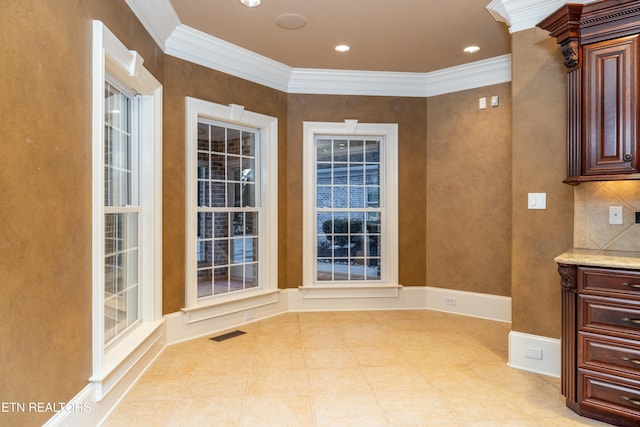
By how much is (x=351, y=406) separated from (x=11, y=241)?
80.5 inches

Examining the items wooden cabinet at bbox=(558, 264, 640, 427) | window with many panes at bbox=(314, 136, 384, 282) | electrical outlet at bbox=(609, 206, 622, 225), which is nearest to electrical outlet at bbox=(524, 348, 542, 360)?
wooden cabinet at bbox=(558, 264, 640, 427)

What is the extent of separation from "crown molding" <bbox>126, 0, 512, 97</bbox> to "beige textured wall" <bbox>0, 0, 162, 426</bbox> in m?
1.32

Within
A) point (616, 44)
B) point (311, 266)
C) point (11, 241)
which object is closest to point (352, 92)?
point (311, 266)

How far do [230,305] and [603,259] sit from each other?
3282 millimetres

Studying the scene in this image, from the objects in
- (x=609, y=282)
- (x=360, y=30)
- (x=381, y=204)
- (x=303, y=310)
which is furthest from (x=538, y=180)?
(x=303, y=310)

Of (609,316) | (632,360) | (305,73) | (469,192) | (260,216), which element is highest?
(305,73)

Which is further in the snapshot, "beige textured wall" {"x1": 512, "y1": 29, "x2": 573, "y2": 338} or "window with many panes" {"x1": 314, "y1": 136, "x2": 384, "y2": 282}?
"window with many panes" {"x1": 314, "y1": 136, "x2": 384, "y2": 282}

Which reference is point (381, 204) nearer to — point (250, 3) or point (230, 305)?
point (230, 305)

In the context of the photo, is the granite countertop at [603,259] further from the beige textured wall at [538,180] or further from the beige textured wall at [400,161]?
the beige textured wall at [400,161]

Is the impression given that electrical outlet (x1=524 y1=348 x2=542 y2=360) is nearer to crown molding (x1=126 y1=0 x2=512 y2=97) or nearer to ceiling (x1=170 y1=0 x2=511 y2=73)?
ceiling (x1=170 y1=0 x2=511 y2=73)

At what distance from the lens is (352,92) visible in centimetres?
483

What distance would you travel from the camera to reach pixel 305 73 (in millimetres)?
4668

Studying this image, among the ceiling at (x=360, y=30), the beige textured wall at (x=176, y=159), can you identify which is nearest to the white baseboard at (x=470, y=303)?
the ceiling at (x=360, y=30)

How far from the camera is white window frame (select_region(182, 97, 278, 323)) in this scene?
3729 millimetres
